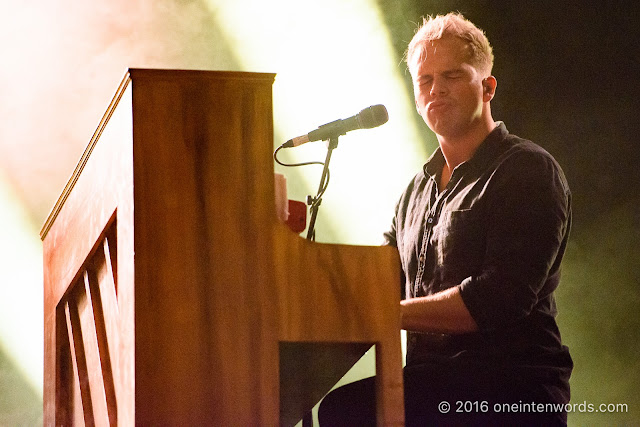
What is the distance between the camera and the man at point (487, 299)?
1.74 m

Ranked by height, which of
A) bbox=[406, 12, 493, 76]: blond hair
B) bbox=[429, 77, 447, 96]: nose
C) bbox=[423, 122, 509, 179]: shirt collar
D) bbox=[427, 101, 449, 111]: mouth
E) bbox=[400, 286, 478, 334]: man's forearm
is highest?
bbox=[406, 12, 493, 76]: blond hair

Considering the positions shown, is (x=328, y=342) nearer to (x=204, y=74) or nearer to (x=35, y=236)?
(x=204, y=74)

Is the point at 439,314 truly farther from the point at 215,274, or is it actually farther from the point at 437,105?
the point at 437,105

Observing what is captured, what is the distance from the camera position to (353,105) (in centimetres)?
377

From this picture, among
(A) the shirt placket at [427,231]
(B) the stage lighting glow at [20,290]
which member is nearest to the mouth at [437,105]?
(A) the shirt placket at [427,231]

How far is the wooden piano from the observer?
4.21 ft

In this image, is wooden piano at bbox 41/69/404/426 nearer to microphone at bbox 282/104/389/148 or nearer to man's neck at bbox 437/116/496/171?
microphone at bbox 282/104/389/148

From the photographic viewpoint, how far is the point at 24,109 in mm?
3561

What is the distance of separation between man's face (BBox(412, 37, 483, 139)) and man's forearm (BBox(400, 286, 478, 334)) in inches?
27.3

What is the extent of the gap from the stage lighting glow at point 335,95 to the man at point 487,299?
150 cm

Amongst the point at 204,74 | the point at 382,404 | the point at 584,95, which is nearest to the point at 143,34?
the point at 584,95

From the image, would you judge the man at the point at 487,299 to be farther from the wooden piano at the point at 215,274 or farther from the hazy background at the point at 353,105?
the hazy background at the point at 353,105

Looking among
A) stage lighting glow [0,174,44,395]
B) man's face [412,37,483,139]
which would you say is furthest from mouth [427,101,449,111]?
stage lighting glow [0,174,44,395]

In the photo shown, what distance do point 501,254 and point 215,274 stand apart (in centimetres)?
77
